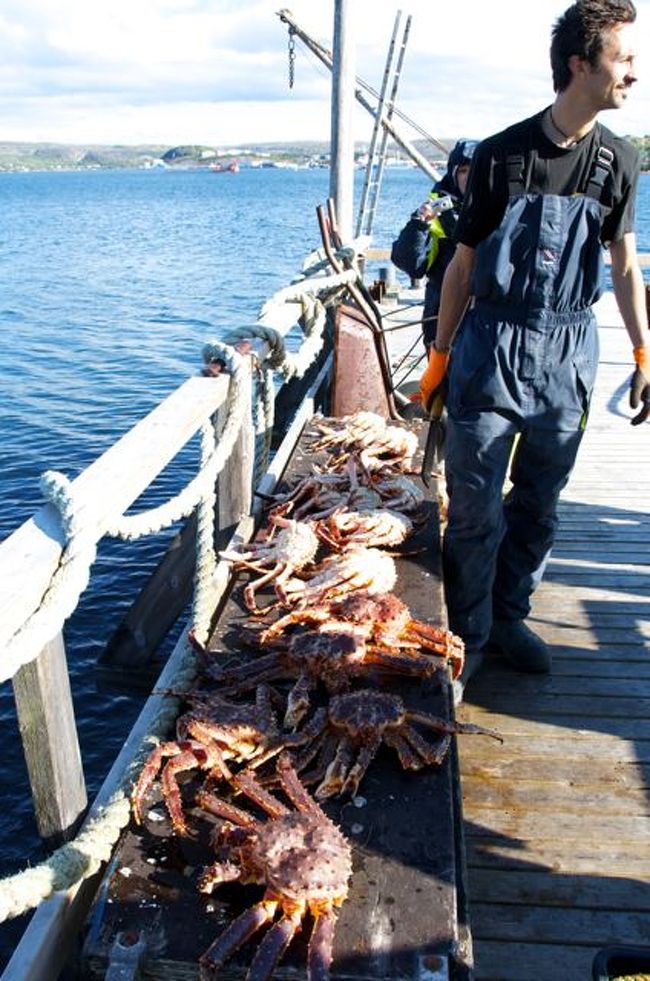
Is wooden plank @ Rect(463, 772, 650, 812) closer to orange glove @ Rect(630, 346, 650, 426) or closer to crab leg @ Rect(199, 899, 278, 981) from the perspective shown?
crab leg @ Rect(199, 899, 278, 981)

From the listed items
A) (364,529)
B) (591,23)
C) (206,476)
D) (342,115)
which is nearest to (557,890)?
(364,529)

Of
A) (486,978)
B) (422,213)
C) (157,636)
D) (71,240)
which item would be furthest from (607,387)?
(71,240)

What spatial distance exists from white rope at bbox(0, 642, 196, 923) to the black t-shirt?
2.30 metres

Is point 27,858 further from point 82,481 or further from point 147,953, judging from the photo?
point 82,481

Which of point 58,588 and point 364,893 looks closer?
point 58,588

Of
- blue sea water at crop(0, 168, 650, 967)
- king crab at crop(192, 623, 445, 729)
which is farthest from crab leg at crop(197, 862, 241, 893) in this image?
blue sea water at crop(0, 168, 650, 967)

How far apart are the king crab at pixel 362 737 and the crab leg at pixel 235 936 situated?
53cm

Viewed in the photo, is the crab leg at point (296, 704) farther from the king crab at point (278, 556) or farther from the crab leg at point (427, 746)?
the king crab at point (278, 556)

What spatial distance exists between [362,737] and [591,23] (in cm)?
256

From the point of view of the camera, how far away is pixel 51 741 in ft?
7.45

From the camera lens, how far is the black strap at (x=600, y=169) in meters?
3.38

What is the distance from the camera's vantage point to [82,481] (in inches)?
86.6

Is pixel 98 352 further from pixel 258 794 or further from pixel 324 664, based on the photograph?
pixel 258 794

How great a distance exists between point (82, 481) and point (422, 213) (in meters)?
5.41
